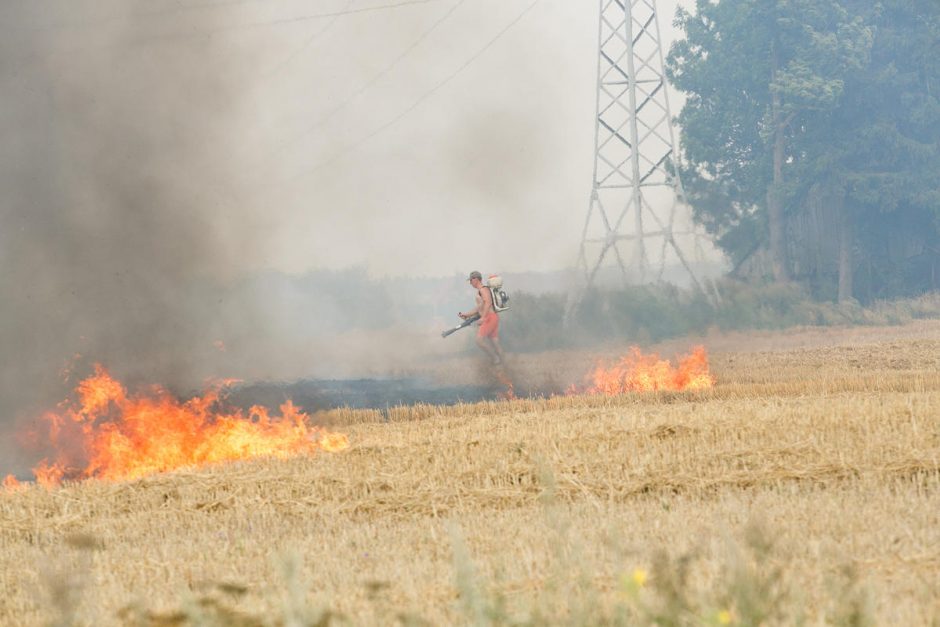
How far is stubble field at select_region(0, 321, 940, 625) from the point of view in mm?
5023

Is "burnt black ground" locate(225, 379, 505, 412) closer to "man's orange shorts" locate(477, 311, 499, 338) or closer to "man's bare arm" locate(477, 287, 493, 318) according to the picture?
"man's orange shorts" locate(477, 311, 499, 338)

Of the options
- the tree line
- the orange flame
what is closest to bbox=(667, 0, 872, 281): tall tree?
the tree line

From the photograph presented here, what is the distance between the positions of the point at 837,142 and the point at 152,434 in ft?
104

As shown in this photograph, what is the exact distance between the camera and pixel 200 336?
1992 cm

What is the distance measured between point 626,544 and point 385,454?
16.8ft

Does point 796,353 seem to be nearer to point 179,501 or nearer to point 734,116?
point 179,501

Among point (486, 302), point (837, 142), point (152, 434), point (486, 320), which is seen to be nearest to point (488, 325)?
point (486, 320)

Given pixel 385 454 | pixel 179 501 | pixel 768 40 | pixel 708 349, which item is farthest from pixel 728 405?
pixel 768 40

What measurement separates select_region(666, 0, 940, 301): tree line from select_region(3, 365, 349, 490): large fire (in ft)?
93.2

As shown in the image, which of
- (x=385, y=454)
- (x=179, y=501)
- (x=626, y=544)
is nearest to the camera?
(x=626, y=544)

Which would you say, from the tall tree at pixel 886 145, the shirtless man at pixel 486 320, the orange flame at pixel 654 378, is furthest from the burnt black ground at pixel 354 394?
the tall tree at pixel 886 145

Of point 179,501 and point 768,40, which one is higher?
point 768,40

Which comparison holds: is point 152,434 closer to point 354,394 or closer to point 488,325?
point 354,394

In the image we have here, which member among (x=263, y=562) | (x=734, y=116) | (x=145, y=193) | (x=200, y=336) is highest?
(x=734, y=116)
